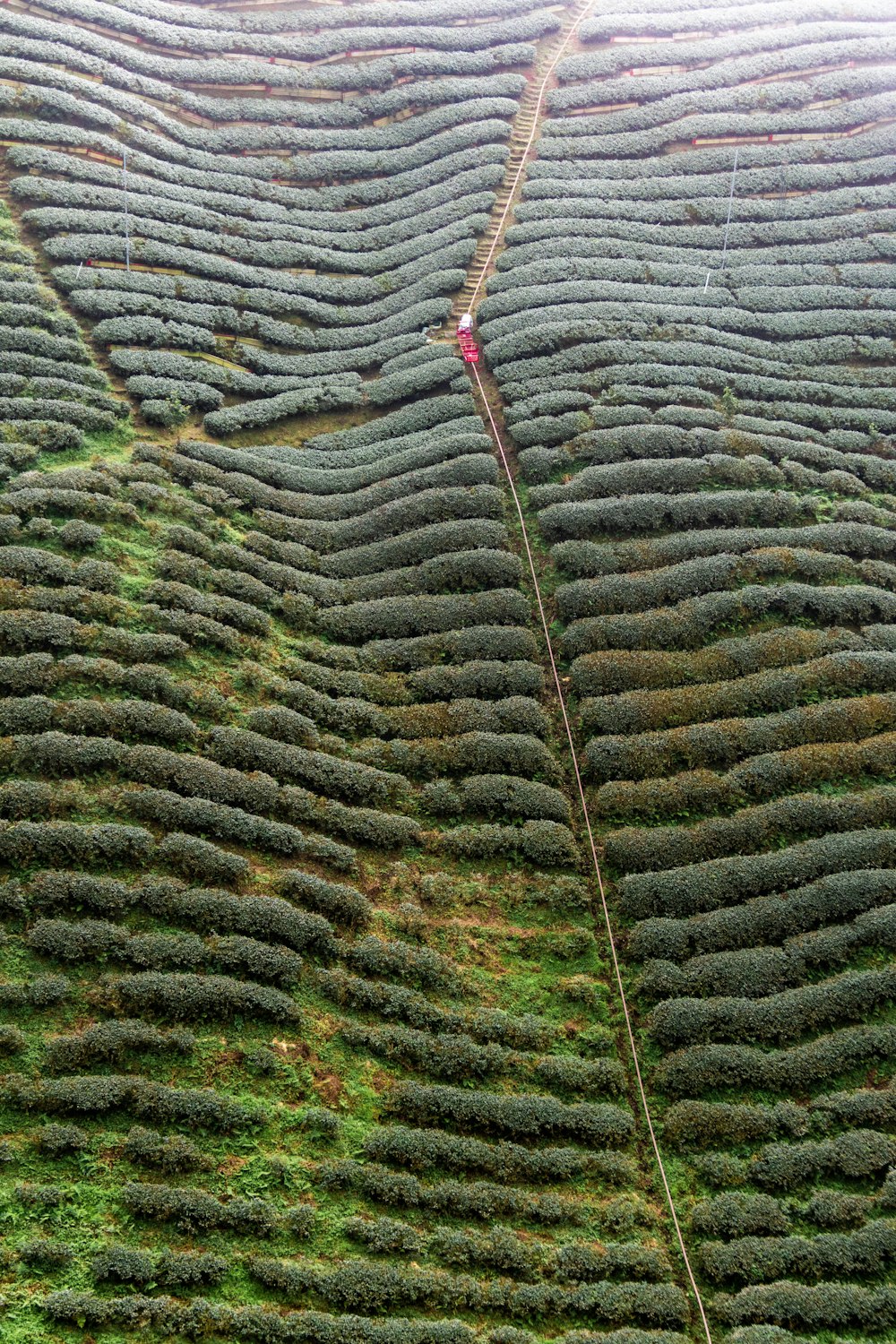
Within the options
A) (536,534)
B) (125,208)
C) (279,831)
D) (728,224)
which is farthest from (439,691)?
(728,224)

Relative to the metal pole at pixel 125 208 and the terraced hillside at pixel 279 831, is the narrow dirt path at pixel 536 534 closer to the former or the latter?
the terraced hillside at pixel 279 831

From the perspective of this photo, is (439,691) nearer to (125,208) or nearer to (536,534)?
(536,534)

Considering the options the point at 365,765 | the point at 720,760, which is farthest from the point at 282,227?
the point at 720,760

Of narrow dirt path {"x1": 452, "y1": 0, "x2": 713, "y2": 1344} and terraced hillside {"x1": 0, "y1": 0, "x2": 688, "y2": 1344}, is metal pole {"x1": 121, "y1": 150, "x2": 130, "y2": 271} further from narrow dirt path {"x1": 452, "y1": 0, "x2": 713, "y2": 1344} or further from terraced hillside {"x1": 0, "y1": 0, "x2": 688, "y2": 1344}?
narrow dirt path {"x1": 452, "y1": 0, "x2": 713, "y2": 1344}

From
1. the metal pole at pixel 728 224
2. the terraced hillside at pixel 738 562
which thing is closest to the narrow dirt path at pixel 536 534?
the terraced hillside at pixel 738 562

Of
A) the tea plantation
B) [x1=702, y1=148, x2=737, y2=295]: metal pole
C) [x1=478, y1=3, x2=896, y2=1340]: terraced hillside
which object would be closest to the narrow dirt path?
the tea plantation

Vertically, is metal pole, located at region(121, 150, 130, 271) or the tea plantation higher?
metal pole, located at region(121, 150, 130, 271)
